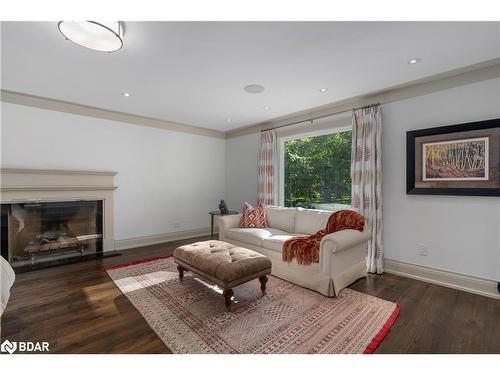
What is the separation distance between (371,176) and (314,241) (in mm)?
1319

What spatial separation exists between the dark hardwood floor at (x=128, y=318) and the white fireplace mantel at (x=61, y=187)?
3.65ft

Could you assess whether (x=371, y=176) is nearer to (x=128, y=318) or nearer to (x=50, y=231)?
(x=128, y=318)

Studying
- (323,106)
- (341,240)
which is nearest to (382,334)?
(341,240)

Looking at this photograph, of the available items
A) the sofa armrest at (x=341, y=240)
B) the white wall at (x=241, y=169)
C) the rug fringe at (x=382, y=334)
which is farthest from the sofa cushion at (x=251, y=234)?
the rug fringe at (x=382, y=334)

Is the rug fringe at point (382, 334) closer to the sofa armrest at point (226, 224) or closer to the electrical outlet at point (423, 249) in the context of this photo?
the electrical outlet at point (423, 249)

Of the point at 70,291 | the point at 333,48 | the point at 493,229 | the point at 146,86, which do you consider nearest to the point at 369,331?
the point at 493,229

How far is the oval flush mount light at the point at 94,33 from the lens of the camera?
1813 mm

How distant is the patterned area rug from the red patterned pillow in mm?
1079

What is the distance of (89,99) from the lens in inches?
143

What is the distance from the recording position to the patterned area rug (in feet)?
5.75

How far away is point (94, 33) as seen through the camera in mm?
1918

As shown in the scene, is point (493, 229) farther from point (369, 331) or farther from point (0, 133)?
point (0, 133)
